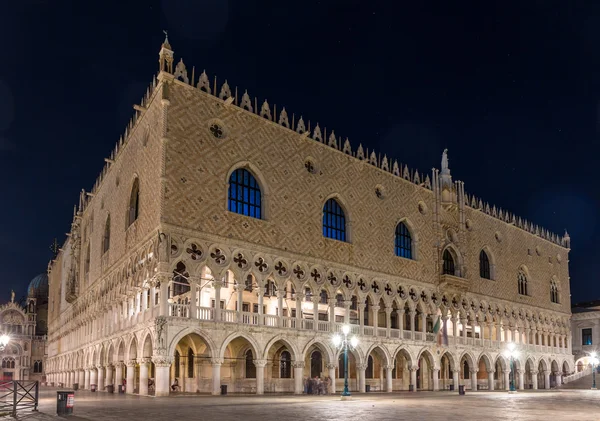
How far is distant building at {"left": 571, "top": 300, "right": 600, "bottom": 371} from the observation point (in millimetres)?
59625

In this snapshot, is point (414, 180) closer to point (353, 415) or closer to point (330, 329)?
point (330, 329)

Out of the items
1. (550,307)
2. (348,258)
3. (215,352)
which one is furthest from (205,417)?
(550,307)

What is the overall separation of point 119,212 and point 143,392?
37.0ft

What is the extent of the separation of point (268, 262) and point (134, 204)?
7807mm

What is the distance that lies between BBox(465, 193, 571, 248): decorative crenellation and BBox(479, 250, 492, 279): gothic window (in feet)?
10.2

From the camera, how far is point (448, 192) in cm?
4319

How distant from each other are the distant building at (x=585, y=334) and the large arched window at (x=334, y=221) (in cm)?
3561

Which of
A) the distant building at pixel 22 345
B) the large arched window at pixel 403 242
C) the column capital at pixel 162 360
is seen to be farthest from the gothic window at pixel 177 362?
the distant building at pixel 22 345

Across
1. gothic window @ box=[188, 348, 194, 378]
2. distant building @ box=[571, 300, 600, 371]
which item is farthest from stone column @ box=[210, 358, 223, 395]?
distant building @ box=[571, 300, 600, 371]

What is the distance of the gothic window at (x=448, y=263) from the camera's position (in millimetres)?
42781

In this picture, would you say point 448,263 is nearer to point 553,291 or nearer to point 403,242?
point 403,242

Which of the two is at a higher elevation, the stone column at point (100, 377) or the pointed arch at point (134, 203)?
the pointed arch at point (134, 203)

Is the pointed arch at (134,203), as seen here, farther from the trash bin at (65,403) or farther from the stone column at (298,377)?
the trash bin at (65,403)

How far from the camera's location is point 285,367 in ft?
115
